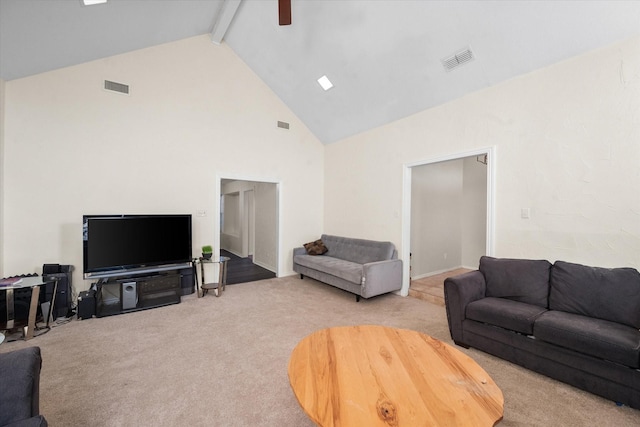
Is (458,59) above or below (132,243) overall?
above

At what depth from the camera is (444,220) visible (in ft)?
18.0

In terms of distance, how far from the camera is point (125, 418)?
5.62 feet

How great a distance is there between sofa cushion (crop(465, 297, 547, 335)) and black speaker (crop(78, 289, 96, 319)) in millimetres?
4341

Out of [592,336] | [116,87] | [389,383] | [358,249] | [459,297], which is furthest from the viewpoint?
[358,249]

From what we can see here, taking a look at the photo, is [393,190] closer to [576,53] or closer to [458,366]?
[576,53]

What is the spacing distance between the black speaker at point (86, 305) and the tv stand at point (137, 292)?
0.18 feet

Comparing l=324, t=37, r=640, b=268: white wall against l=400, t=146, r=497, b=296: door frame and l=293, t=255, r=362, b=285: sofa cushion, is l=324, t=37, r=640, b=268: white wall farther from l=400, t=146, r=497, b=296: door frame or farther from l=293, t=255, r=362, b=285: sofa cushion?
l=293, t=255, r=362, b=285: sofa cushion

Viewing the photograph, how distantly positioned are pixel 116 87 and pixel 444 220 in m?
6.08

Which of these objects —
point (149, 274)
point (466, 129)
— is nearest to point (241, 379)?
point (149, 274)

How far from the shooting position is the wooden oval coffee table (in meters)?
1.13

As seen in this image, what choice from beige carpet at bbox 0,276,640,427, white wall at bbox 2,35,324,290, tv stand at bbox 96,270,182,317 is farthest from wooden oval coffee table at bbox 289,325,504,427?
white wall at bbox 2,35,324,290

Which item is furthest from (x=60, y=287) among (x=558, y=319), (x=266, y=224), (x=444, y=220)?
(x=444, y=220)

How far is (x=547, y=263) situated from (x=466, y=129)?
6.14ft

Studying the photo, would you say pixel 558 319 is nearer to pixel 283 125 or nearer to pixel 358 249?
pixel 358 249
